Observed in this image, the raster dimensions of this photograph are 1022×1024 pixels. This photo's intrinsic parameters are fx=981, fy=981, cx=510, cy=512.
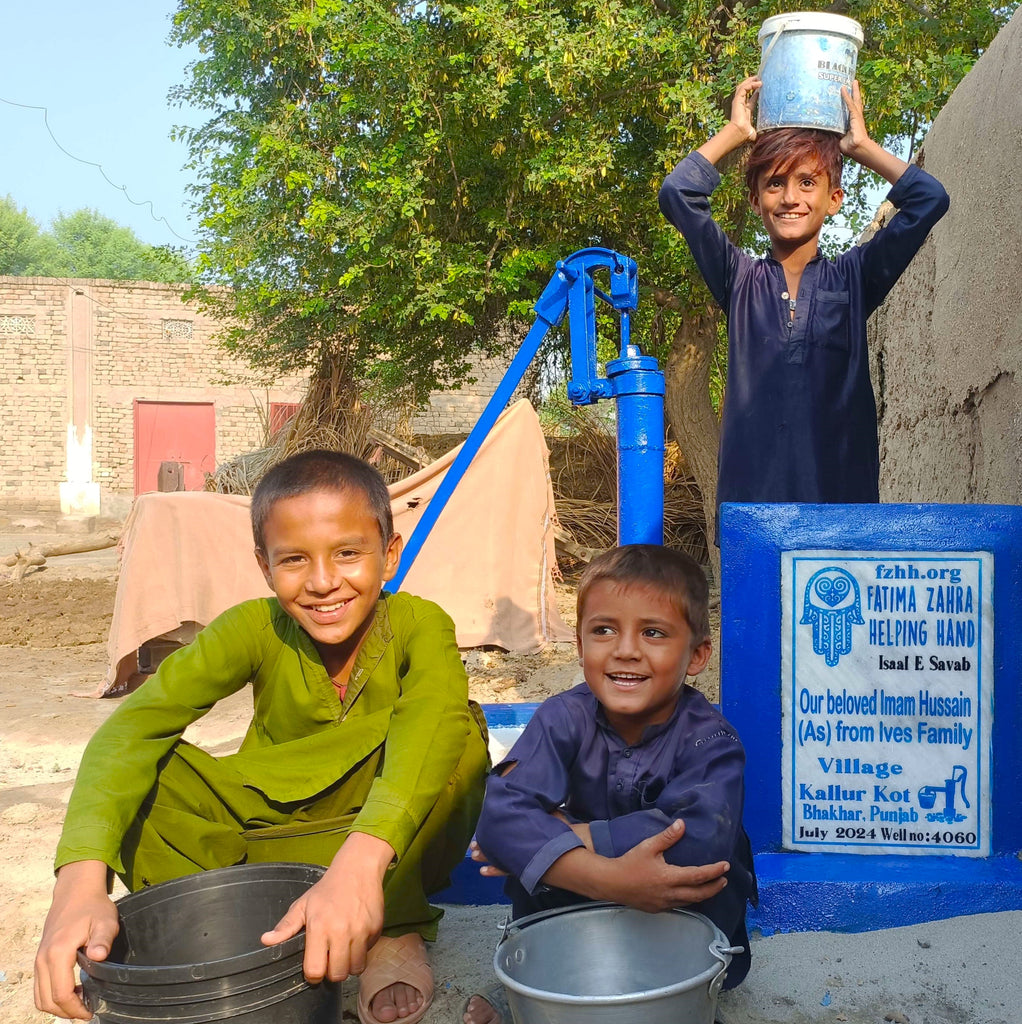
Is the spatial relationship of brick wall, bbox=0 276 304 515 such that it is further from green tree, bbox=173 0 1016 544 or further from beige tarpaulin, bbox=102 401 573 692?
beige tarpaulin, bbox=102 401 573 692

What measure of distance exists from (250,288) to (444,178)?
208cm

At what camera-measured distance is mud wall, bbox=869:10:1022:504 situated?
2.44 m

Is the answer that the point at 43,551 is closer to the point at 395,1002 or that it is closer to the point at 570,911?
the point at 395,1002

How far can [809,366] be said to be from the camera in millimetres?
2104

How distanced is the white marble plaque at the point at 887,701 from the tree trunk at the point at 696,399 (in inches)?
218

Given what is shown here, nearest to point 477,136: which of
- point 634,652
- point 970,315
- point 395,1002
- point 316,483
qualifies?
point 970,315

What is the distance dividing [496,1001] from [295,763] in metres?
0.50

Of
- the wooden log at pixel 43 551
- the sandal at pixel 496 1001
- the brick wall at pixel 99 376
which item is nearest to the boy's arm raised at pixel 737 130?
the sandal at pixel 496 1001

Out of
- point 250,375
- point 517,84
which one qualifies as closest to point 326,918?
point 517,84

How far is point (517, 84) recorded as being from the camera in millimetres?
6410

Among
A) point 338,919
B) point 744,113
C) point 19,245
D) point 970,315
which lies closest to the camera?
point 338,919

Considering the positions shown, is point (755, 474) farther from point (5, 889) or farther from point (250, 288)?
point (250, 288)

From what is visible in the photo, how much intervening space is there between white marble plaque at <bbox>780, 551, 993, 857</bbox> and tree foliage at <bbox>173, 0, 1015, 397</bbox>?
494 centimetres

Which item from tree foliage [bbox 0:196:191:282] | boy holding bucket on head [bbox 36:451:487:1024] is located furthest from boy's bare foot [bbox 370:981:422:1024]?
tree foliage [bbox 0:196:191:282]
